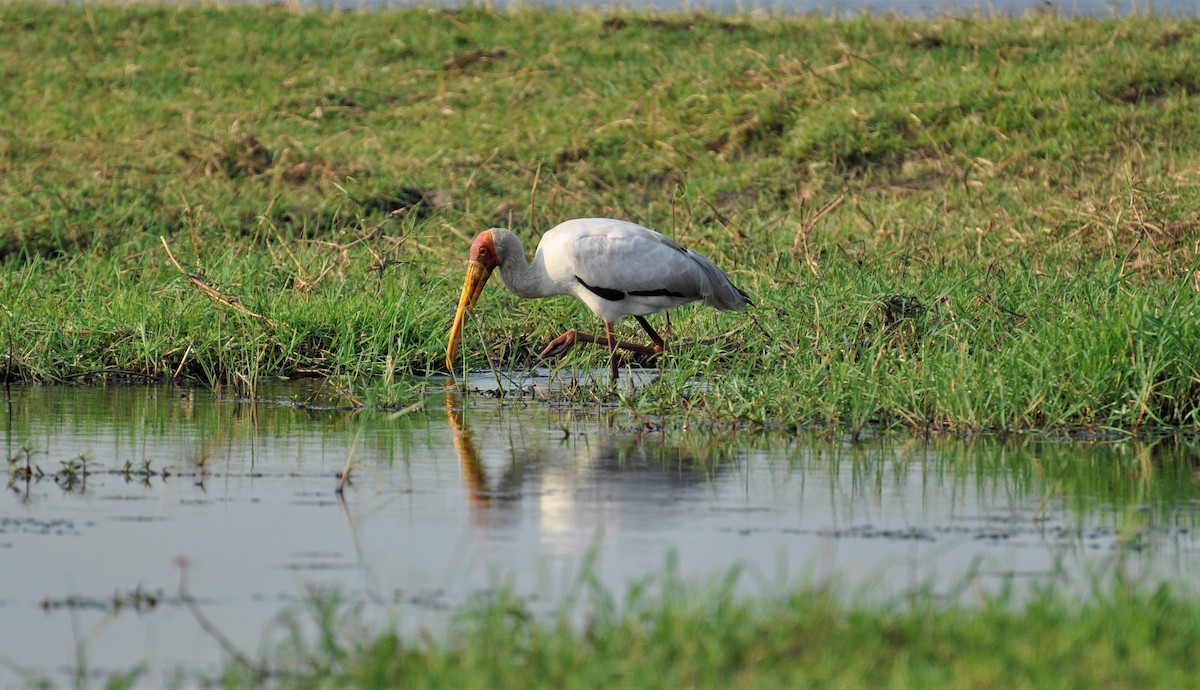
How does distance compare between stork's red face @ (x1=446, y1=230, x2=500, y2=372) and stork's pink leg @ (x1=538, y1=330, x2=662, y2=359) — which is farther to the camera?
stork's red face @ (x1=446, y1=230, x2=500, y2=372)

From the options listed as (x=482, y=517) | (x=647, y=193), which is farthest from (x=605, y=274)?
(x=647, y=193)

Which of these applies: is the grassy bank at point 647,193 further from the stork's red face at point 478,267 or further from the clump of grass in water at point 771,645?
the clump of grass in water at point 771,645

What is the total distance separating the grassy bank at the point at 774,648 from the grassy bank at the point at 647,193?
12.2ft

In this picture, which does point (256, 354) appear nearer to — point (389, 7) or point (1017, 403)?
point (1017, 403)

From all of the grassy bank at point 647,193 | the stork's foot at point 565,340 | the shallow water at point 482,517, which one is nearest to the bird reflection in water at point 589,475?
the shallow water at point 482,517

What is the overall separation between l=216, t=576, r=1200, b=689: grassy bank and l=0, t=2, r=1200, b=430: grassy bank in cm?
373

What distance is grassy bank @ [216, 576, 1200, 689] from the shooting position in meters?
4.05

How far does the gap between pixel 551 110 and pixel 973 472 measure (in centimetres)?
1278

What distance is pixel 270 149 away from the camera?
1809cm

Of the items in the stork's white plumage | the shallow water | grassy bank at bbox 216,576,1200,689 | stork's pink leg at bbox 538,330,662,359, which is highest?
the stork's white plumage

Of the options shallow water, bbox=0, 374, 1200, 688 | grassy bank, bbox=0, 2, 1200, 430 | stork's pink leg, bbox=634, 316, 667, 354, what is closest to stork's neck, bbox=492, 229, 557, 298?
grassy bank, bbox=0, 2, 1200, 430

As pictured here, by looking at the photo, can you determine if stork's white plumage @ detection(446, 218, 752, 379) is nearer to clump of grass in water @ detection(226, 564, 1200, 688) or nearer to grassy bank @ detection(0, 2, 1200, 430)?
grassy bank @ detection(0, 2, 1200, 430)

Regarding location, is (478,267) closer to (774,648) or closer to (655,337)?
(655,337)

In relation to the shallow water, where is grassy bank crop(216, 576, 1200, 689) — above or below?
below
